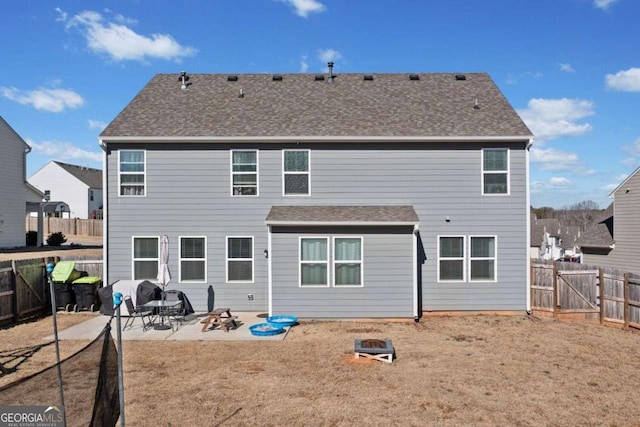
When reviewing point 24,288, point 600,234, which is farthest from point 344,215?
point 600,234

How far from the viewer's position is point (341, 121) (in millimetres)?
14141

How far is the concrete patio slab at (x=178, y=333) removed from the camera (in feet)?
35.0

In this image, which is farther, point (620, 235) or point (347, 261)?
point (620, 235)

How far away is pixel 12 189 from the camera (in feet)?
90.9

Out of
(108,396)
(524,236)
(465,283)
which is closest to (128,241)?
(108,396)

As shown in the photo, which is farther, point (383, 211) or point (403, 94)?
point (403, 94)

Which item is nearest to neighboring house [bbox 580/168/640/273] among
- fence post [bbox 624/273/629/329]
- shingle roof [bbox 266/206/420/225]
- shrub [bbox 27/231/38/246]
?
fence post [bbox 624/273/629/329]

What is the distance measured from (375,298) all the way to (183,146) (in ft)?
24.5

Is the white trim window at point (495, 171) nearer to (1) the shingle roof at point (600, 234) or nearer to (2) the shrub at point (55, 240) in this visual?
(1) the shingle roof at point (600, 234)

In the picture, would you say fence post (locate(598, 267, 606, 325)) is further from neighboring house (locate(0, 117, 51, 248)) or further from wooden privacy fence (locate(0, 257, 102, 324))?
neighboring house (locate(0, 117, 51, 248))

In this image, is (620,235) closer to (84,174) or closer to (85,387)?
(85,387)

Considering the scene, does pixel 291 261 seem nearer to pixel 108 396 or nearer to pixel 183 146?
pixel 183 146

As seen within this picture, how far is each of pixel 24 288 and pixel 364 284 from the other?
9.89 m

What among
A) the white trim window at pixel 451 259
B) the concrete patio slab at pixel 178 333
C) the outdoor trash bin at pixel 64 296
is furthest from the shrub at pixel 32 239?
the white trim window at pixel 451 259
